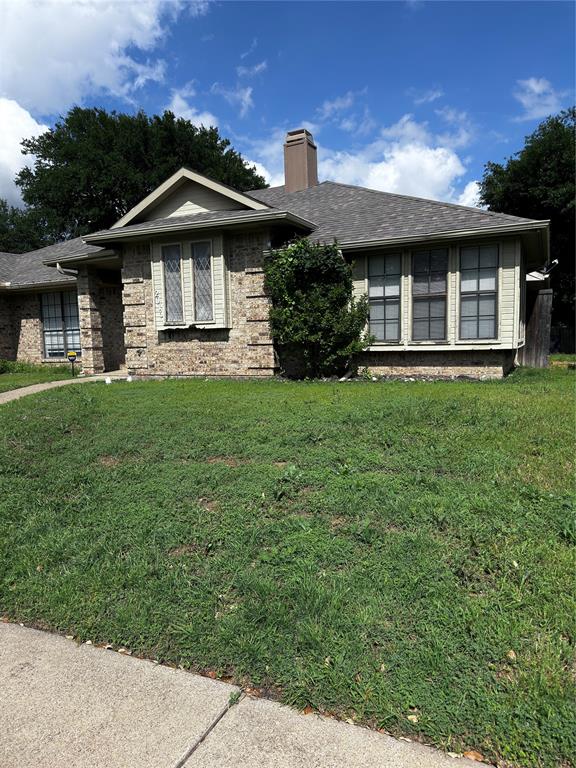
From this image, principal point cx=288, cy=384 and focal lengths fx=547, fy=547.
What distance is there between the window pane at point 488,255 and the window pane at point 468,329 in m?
1.17

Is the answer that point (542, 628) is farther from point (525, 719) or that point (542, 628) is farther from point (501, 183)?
point (501, 183)

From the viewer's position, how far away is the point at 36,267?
772 inches

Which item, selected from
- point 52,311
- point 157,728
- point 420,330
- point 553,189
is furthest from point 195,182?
point 553,189

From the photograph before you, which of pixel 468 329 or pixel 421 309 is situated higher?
pixel 421 309

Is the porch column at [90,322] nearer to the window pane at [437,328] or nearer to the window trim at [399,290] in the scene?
the window trim at [399,290]

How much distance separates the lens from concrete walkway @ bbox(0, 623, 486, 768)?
2264 mm

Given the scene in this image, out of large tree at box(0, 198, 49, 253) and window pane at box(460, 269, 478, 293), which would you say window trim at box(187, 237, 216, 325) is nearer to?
window pane at box(460, 269, 478, 293)

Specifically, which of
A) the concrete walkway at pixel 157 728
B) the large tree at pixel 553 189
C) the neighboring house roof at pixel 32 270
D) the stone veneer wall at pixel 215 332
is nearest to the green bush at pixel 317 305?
the stone veneer wall at pixel 215 332

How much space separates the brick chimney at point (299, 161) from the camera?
1712 centimetres

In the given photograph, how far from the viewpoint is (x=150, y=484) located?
493cm

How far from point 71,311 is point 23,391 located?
274 inches

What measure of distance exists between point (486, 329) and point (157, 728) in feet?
34.0

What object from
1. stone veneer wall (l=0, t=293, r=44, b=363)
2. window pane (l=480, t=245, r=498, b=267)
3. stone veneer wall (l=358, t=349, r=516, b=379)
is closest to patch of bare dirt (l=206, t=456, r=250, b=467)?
stone veneer wall (l=358, t=349, r=516, b=379)

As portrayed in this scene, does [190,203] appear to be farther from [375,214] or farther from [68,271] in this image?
[68,271]
